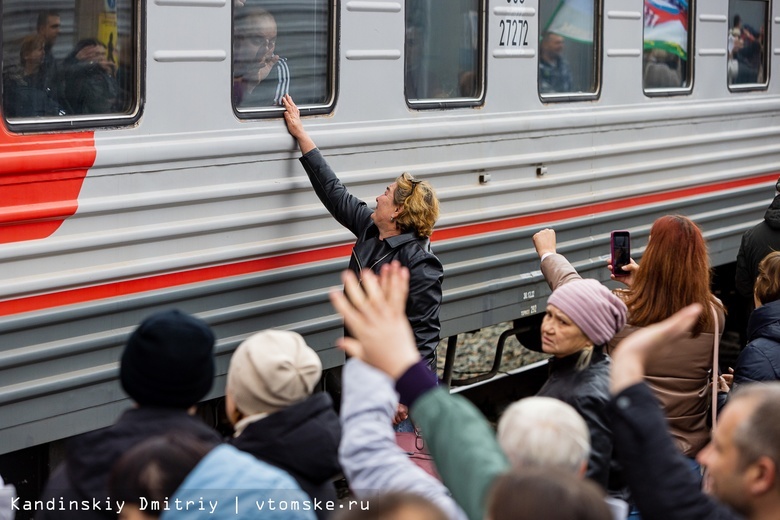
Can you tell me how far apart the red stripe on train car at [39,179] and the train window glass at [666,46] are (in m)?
3.98

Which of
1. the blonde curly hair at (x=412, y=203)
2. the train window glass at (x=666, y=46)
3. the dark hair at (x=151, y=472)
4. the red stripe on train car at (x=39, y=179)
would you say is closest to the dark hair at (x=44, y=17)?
the red stripe on train car at (x=39, y=179)

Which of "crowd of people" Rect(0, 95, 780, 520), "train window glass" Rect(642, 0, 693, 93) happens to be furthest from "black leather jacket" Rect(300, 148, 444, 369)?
"train window glass" Rect(642, 0, 693, 93)

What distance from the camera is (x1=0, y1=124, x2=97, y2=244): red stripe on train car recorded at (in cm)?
385

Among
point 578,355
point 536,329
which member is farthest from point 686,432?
point 536,329

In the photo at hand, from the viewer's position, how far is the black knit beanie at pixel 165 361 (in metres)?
2.66

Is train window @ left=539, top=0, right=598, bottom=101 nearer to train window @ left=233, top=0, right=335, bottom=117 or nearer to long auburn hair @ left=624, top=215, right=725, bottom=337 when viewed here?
train window @ left=233, top=0, right=335, bottom=117

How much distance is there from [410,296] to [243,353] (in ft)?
6.23

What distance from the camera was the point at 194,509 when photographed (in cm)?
222

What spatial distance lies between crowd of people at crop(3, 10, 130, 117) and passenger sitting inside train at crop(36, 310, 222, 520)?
5.10 ft

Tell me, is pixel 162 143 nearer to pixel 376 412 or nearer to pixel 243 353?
pixel 243 353

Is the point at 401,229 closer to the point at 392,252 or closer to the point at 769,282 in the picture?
the point at 392,252

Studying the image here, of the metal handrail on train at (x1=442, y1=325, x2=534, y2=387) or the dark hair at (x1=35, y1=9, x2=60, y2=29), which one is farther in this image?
the metal handrail on train at (x1=442, y1=325, x2=534, y2=387)

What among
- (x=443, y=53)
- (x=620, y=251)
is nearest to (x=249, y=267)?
(x=620, y=251)

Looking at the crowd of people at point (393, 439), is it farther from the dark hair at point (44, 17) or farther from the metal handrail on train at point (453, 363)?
the metal handrail on train at point (453, 363)
